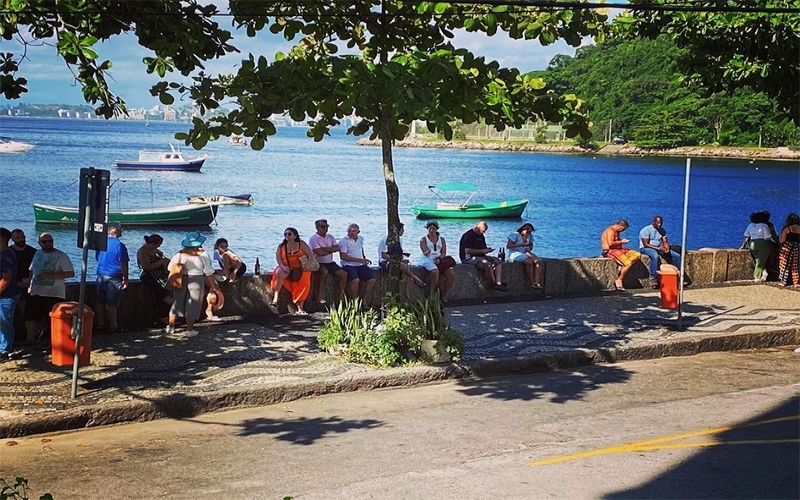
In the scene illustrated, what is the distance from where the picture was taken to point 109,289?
13695 millimetres

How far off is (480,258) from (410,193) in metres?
63.8

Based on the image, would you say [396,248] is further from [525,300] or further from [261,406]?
[525,300]

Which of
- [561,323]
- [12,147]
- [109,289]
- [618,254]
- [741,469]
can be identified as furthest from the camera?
[12,147]

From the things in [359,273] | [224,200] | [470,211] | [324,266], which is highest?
[324,266]

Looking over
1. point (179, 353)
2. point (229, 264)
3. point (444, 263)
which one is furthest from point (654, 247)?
point (179, 353)

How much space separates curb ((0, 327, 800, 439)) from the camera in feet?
33.3

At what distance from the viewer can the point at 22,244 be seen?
1312cm

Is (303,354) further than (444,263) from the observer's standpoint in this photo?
No

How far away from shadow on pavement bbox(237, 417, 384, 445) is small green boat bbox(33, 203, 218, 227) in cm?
3647

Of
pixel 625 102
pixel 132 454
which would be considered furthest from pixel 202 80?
pixel 625 102

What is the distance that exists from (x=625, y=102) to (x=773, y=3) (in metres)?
136

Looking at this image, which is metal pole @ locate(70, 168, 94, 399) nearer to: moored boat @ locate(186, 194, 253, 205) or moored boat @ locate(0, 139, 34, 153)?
moored boat @ locate(186, 194, 253, 205)

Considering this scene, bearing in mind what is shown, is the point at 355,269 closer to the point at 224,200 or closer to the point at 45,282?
the point at 45,282

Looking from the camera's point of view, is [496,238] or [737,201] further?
[737,201]
